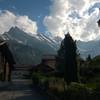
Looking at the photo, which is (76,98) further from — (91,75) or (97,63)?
(97,63)

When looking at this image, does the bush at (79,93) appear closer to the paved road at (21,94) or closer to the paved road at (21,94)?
the paved road at (21,94)

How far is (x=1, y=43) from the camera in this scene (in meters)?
43.0

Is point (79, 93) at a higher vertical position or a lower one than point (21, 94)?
lower

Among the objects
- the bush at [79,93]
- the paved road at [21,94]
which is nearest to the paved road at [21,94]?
the paved road at [21,94]

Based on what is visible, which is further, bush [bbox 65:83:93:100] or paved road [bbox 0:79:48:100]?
paved road [bbox 0:79:48:100]

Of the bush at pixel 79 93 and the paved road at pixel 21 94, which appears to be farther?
the paved road at pixel 21 94

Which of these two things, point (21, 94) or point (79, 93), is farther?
point (21, 94)

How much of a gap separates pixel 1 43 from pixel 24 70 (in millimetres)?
105366

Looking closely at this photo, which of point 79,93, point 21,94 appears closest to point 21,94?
point 21,94

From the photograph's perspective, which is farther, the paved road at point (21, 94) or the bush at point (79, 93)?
the paved road at point (21, 94)

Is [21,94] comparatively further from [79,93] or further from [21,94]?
[79,93]

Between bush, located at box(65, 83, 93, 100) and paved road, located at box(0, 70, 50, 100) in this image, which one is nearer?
bush, located at box(65, 83, 93, 100)

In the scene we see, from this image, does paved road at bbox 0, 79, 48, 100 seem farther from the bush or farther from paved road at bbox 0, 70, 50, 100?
the bush

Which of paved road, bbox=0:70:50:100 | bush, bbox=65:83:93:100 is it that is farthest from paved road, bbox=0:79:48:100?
bush, bbox=65:83:93:100
